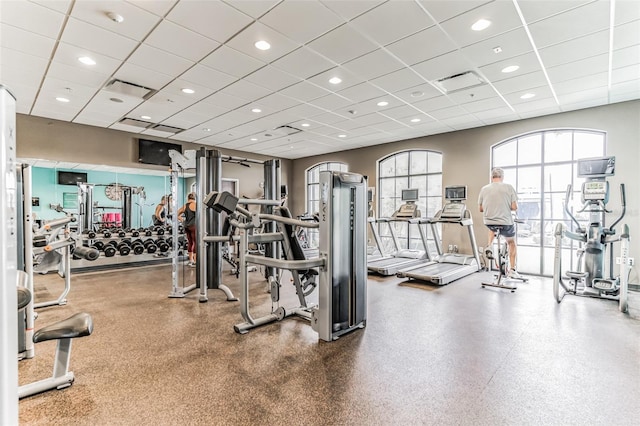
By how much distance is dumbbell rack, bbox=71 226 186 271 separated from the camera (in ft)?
22.9

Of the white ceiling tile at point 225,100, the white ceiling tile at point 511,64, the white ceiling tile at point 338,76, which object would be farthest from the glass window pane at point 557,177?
the white ceiling tile at point 225,100

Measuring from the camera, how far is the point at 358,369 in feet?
8.19

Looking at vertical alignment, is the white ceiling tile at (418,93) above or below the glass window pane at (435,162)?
above

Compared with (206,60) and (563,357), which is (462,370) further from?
(206,60)

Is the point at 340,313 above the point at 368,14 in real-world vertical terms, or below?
below

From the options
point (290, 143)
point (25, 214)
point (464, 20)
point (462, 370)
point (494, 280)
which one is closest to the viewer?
point (462, 370)

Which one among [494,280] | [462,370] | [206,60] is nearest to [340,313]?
[462,370]

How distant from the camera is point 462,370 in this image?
2473mm

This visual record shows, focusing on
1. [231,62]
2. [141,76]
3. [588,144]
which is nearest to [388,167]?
[588,144]

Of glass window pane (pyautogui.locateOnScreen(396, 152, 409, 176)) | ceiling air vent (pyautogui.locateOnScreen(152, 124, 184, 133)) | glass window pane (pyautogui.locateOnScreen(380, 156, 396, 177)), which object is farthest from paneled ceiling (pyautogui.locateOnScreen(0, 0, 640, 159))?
glass window pane (pyautogui.locateOnScreen(380, 156, 396, 177))

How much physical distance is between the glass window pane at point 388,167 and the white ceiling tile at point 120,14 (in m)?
6.86

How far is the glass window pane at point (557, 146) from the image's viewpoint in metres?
6.23

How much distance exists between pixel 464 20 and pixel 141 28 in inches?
129

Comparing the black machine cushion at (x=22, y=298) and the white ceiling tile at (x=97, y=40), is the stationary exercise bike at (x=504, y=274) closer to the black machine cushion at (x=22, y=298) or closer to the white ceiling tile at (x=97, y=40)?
the black machine cushion at (x=22, y=298)
